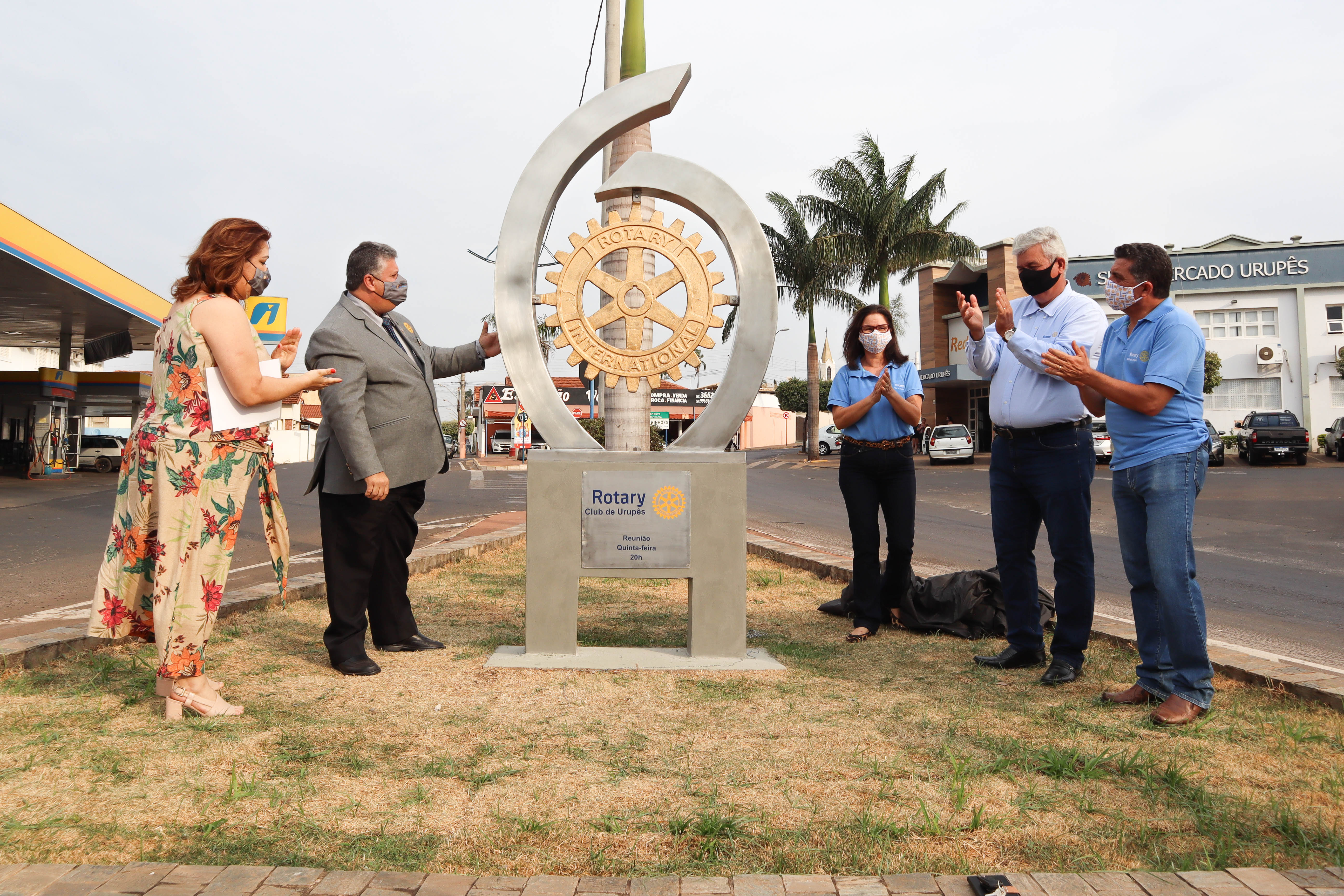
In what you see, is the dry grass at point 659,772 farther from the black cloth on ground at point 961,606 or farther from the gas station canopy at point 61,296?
the gas station canopy at point 61,296

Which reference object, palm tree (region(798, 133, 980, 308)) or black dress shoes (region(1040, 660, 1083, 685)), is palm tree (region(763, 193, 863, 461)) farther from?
black dress shoes (region(1040, 660, 1083, 685))

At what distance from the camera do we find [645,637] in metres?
5.23

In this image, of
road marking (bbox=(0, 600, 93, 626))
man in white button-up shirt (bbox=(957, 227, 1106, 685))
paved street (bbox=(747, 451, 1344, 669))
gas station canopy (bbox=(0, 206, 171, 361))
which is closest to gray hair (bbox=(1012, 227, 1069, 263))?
man in white button-up shirt (bbox=(957, 227, 1106, 685))

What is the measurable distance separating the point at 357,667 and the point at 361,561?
0.52 m

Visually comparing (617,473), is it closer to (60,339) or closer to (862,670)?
(862,670)

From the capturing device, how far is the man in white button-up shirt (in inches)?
168

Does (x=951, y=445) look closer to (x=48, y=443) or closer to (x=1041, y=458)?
(x=48, y=443)

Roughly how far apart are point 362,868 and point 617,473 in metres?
2.62

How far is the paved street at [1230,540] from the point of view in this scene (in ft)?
20.8

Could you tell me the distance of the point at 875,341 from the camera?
5.25 m

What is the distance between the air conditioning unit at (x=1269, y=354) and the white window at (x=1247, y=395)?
770mm

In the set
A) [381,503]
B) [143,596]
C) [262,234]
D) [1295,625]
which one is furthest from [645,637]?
[1295,625]

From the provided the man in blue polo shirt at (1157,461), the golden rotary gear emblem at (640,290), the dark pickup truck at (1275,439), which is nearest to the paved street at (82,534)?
the golden rotary gear emblem at (640,290)

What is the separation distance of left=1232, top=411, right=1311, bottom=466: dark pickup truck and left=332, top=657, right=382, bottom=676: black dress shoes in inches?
1137
